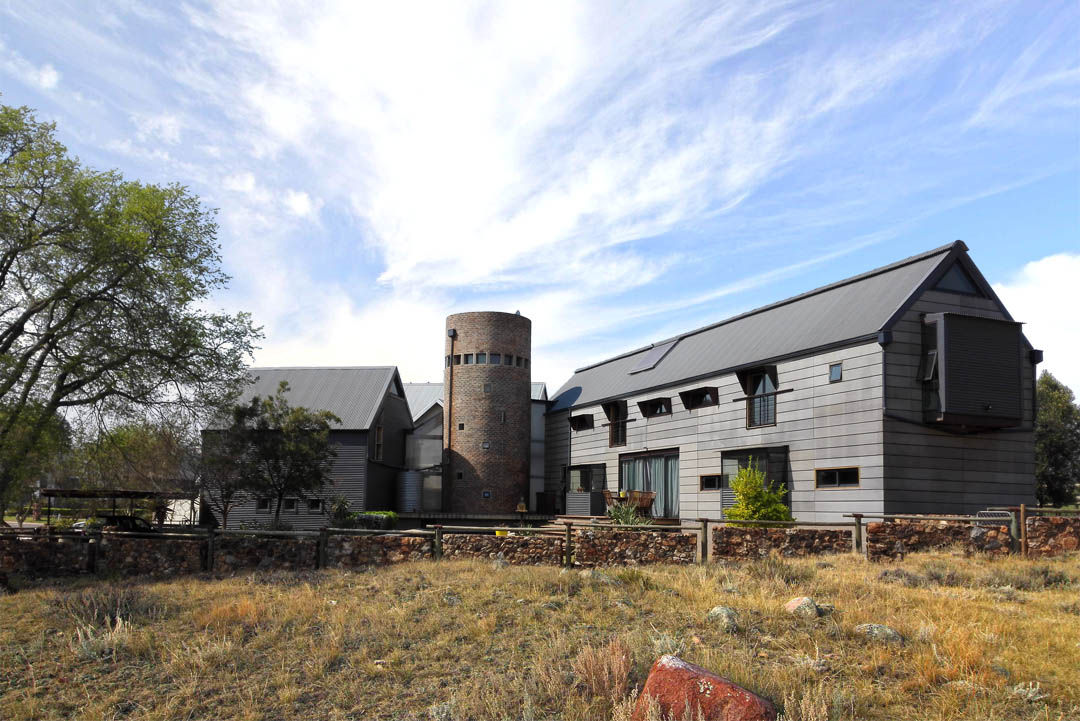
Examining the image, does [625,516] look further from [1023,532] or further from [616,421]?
[1023,532]

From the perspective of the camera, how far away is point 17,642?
466 inches

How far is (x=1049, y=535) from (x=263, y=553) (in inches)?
672

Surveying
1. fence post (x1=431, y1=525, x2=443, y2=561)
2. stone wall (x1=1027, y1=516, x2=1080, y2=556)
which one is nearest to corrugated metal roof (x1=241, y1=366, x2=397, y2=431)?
fence post (x1=431, y1=525, x2=443, y2=561)

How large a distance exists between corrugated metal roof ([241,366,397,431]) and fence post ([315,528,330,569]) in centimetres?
1683

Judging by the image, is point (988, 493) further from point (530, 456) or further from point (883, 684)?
point (530, 456)

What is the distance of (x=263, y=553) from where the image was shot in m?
18.3

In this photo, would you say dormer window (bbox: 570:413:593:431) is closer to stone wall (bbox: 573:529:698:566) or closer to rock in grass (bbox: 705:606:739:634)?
stone wall (bbox: 573:529:698:566)

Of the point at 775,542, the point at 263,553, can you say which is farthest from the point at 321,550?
the point at 775,542

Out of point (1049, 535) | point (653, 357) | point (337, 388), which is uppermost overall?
point (653, 357)

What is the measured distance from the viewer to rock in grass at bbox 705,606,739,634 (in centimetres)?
1019

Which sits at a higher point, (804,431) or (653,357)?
(653,357)

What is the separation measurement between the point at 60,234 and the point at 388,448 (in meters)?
21.0

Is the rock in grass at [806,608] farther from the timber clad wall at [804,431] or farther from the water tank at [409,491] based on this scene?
the water tank at [409,491]

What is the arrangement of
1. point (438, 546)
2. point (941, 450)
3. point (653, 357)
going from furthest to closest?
1. point (653, 357)
2. point (941, 450)
3. point (438, 546)
